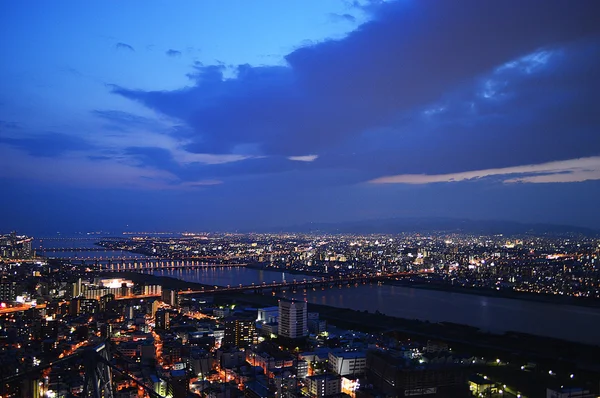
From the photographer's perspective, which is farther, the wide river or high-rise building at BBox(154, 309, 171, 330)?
the wide river

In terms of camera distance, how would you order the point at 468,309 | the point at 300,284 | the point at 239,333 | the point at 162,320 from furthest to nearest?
1. the point at 300,284
2. the point at 468,309
3. the point at 162,320
4. the point at 239,333

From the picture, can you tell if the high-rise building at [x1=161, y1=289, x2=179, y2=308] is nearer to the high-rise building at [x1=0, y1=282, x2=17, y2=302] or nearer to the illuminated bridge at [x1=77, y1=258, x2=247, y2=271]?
the high-rise building at [x1=0, y1=282, x2=17, y2=302]

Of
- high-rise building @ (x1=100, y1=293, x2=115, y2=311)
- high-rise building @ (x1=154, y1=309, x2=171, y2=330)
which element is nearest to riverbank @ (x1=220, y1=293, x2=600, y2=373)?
high-rise building @ (x1=154, y1=309, x2=171, y2=330)

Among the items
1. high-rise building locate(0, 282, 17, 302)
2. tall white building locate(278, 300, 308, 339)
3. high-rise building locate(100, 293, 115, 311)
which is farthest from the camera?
Result: high-rise building locate(0, 282, 17, 302)

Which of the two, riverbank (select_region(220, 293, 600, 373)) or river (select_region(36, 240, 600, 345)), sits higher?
riverbank (select_region(220, 293, 600, 373))

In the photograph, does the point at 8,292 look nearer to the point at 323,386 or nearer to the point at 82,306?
the point at 82,306

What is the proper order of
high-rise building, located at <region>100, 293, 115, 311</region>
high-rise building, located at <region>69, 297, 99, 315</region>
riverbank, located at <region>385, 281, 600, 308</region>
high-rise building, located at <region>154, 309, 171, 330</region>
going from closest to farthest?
high-rise building, located at <region>154, 309, 171, 330</region> → high-rise building, located at <region>69, 297, 99, 315</region> → high-rise building, located at <region>100, 293, 115, 311</region> → riverbank, located at <region>385, 281, 600, 308</region>

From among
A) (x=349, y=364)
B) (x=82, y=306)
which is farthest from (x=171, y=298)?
(x=349, y=364)
